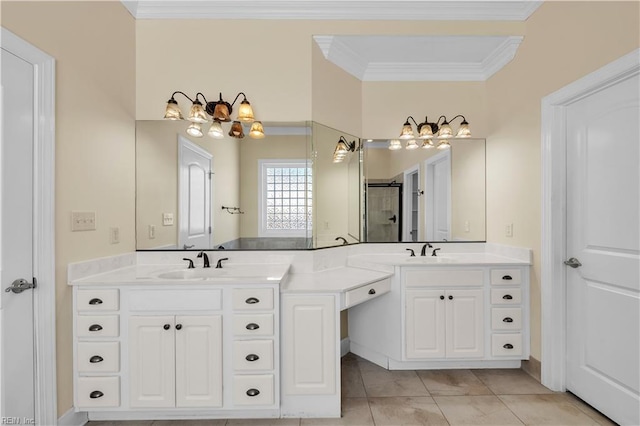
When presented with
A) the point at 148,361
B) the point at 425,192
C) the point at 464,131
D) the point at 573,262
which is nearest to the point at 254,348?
the point at 148,361

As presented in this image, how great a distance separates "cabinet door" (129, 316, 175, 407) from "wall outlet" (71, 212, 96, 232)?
2.10 feet

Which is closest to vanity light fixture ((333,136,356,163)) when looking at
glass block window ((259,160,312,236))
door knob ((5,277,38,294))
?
glass block window ((259,160,312,236))

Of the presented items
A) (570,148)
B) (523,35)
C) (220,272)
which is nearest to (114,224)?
(220,272)

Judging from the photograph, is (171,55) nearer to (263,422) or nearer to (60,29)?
(60,29)

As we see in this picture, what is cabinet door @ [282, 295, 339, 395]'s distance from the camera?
6.20 ft

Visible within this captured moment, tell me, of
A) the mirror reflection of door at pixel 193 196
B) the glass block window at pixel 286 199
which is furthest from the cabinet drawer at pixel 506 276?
the mirror reflection of door at pixel 193 196

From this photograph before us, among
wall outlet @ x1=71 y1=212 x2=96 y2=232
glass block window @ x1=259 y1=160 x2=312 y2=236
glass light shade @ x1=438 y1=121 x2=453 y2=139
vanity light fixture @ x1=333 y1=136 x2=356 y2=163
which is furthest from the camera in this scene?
glass light shade @ x1=438 y1=121 x2=453 y2=139

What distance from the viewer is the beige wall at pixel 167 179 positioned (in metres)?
2.40

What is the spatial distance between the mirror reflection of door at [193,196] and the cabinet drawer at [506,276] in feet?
7.41

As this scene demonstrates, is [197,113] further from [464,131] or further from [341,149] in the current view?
[464,131]

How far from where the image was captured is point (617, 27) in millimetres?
1718

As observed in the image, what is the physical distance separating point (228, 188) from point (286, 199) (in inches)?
18.8

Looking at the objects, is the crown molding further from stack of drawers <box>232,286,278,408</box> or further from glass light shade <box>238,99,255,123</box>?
stack of drawers <box>232,286,278,408</box>

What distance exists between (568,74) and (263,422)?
2963 millimetres
